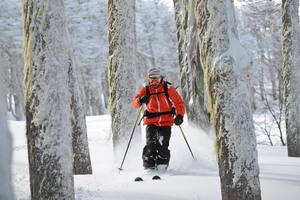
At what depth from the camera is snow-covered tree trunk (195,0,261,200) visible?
15.3ft

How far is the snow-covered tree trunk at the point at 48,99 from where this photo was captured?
185 inches

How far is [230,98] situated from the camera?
15.2 feet

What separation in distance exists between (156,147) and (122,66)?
2.23 m

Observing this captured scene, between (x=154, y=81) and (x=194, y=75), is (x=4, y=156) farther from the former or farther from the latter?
(x=194, y=75)

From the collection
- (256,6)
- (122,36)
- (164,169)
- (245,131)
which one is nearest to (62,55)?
(245,131)

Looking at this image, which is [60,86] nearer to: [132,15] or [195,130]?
[132,15]

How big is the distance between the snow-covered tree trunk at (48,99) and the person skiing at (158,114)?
3.22 metres

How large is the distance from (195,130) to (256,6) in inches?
1110

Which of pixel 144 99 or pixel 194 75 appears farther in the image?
pixel 194 75

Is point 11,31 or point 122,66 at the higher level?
point 11,31

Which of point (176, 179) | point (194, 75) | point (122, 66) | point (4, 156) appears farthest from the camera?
point (194, 75)

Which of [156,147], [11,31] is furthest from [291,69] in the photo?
[11,31]

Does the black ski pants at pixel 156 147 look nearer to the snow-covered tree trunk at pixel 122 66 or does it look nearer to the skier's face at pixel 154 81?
the skier's face at pixel 154 81

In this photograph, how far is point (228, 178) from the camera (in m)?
4.78
